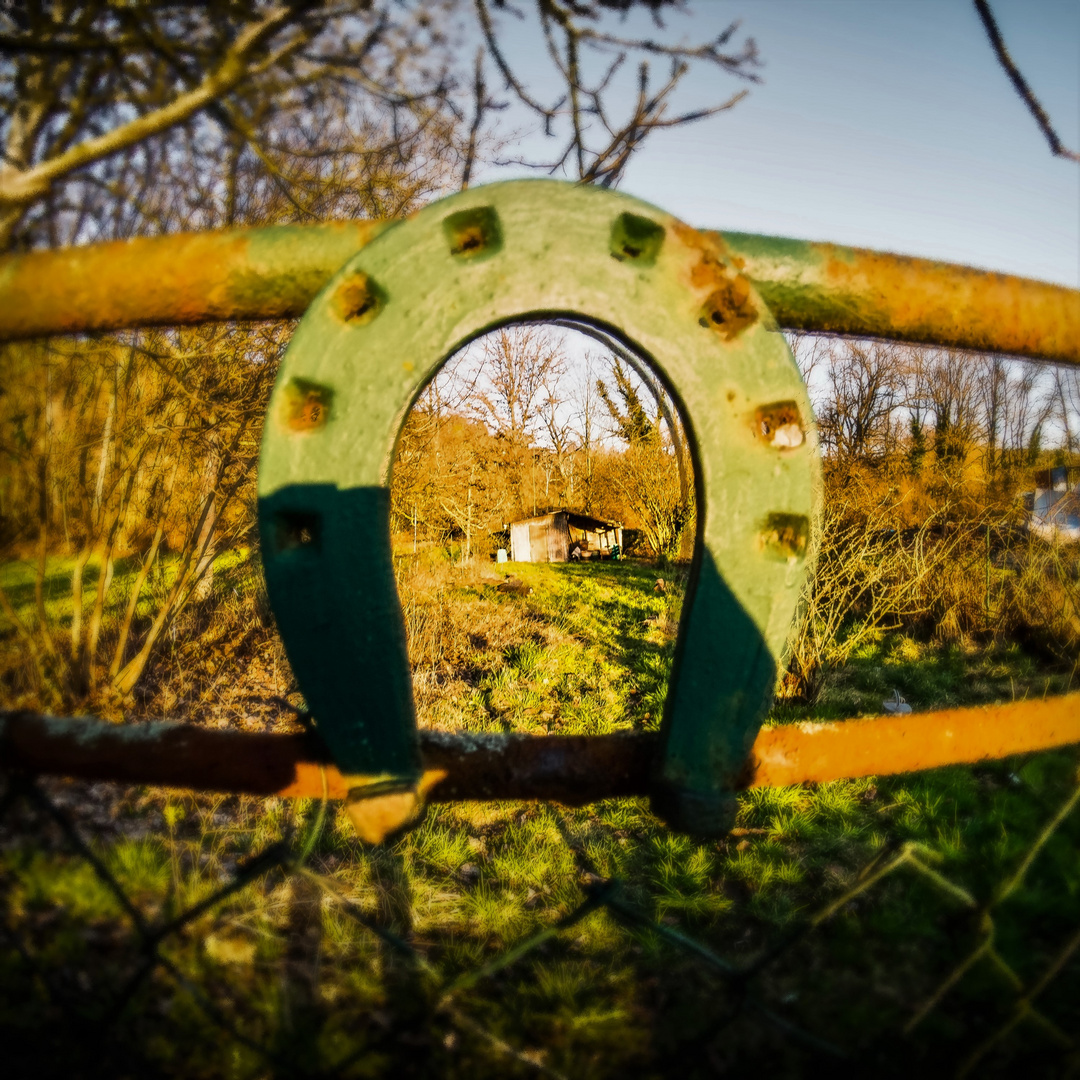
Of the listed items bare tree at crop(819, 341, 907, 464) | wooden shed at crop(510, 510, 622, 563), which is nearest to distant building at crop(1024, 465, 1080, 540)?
bare tree at crop(819, 341, 907, 464)

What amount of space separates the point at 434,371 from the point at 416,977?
1.62m

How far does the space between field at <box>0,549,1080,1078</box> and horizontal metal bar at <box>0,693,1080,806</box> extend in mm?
114

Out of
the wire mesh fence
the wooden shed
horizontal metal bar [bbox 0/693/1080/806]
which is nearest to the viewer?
the wire mesh fence

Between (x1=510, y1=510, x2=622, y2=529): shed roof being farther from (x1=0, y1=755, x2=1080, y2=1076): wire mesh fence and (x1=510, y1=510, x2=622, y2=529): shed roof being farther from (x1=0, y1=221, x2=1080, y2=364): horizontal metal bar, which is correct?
(x1=0, y1=221, x2=1080, y2=364): horizontal metal bar

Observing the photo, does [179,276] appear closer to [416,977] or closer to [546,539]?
[416,977]

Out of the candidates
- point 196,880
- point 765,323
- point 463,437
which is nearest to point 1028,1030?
point 765,323

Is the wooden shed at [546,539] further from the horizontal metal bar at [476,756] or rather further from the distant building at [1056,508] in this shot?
the horizontal metal bar at [476,756]

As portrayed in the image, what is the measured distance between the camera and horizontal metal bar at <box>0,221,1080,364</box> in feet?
2.70

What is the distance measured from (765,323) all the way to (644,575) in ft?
41.0

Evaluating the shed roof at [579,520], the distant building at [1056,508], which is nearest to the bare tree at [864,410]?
the distant building at [1056,508]

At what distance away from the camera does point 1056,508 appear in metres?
4.85

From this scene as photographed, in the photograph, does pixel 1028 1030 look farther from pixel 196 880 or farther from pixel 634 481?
pixel 634 481

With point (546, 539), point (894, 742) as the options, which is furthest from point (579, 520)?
point (894, 742)

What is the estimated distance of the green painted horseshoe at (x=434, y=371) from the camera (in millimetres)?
790
